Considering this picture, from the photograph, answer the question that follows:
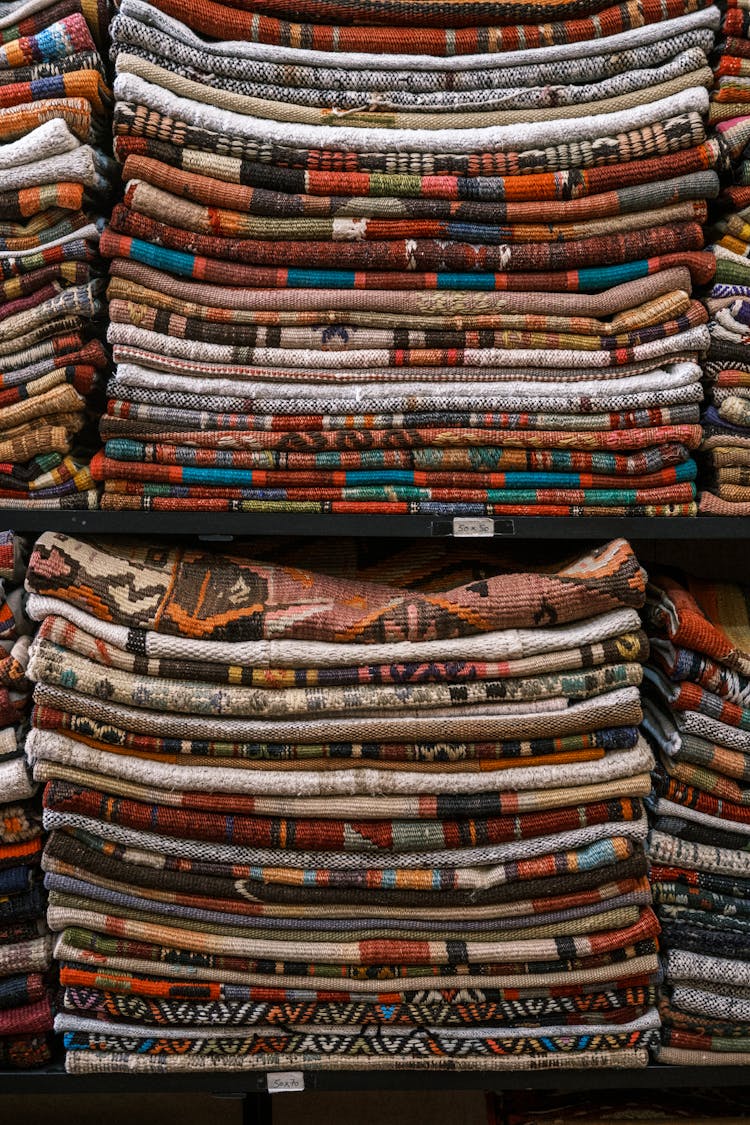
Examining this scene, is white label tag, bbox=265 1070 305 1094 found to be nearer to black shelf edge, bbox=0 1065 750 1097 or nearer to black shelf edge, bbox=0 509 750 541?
black shelf edge, bbox=0 1065 750 1097

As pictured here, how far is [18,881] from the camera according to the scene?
123cm

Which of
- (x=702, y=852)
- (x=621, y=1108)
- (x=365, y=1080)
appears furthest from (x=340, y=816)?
(x=621, y=1108)

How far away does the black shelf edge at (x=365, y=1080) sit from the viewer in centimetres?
124

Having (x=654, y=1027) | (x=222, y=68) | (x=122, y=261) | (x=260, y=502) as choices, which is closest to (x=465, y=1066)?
(x=654, y=1027)

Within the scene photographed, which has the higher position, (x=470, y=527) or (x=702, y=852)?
(x=470, y=527)

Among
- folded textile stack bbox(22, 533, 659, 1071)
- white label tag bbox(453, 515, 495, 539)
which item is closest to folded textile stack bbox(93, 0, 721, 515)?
white label tag bbox(453, 515, 495, 539)

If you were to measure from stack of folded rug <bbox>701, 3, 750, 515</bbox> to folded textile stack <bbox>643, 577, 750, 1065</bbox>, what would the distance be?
18 cm

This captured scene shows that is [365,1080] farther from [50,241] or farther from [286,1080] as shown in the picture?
[50,241]

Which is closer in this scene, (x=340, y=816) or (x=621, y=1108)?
(x=340, y=816)

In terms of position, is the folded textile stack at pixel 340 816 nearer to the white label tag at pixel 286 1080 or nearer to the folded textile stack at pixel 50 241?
the white label tag at pixel 286 1080

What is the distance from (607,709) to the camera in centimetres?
120

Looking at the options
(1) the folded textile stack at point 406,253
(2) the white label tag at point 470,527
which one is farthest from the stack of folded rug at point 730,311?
(2) the white label tag at point 470,527

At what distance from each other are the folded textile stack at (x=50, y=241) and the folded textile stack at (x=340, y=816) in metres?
0.14

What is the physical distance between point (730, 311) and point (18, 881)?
125 cm
